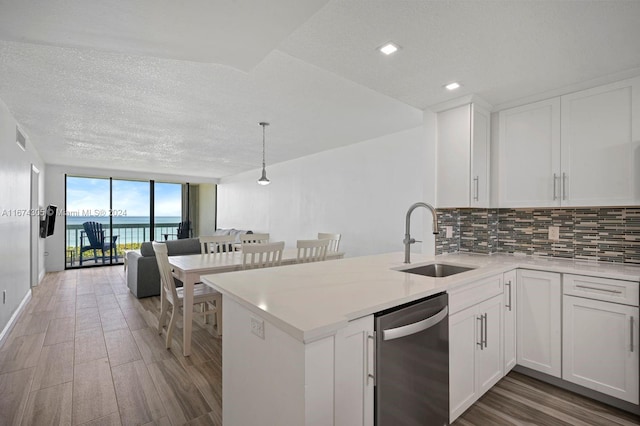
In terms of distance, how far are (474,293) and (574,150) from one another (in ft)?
4.79

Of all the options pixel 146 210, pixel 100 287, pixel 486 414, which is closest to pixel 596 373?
pixel 486 414

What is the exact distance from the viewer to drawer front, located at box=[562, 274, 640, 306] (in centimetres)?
185

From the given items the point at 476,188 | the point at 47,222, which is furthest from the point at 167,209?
the point at 476,188

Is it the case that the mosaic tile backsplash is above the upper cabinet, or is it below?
below

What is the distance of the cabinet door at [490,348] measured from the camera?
192 centimetres

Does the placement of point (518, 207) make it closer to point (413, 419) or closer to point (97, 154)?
point (413, 419)

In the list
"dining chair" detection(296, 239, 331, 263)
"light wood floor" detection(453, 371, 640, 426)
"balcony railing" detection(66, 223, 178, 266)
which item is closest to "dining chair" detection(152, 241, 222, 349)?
"dining chair" detection(296, 239, 331, 263)

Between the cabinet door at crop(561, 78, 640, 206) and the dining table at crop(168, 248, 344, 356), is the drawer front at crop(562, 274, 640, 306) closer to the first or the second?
the cabinet door at crop(561, 78, 640, 206)

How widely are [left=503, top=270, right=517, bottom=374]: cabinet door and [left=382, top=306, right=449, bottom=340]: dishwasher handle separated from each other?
0.96 m

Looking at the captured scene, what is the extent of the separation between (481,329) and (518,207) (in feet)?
4.15

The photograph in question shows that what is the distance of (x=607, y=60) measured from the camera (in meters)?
1.91

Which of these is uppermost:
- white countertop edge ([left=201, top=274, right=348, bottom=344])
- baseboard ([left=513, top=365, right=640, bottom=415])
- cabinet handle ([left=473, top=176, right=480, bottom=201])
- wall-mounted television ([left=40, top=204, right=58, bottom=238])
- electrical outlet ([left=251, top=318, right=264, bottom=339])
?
cabinet handle ([left=473, top=176, right=480, bottom=201])

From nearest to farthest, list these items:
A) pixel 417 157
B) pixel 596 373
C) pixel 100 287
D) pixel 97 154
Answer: pixel 596 373
pixel 417 157
pixel 100 287
pixel 97 154

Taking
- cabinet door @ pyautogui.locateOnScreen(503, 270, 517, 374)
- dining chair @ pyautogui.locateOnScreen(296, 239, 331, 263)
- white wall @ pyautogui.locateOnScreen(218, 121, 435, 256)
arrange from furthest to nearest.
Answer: white wall @ pyautogui.locateOnScreen(218, 121, 435, 256)
dining chair @ pyautogui.locateOnScreen(296, 239, 331, 263)
cabinet door @ pyautogui.locateOnScreen(503, 270, 517, 374)
